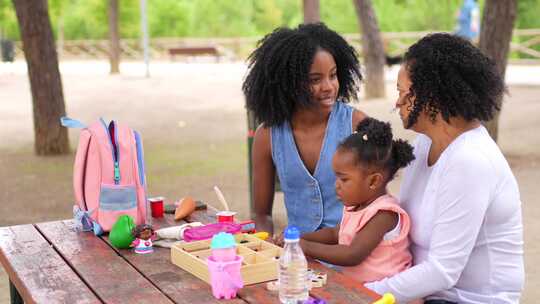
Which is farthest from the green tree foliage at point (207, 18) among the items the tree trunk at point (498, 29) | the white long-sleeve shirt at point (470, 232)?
the white long-sleeve shirt at point (470, 232)

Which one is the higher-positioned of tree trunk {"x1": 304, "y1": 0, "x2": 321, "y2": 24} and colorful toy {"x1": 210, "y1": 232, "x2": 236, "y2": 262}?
tree trunk {"x1": 304, "y1": 0, "x2": 321, "y2": 24}

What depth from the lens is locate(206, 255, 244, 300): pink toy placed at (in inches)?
85.0

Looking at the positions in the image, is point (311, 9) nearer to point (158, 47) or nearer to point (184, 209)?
point (184, 209)

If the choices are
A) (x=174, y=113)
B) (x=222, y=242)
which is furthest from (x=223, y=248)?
(x=174, y=113)

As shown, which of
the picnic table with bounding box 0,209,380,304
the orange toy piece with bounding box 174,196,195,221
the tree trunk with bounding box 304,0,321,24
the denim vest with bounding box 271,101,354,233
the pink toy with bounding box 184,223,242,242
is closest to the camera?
the picnic table with bounding box 0,209,380,304

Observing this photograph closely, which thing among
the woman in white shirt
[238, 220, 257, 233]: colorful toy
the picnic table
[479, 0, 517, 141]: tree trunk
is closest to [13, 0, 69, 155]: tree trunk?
[479, 0, 517, 141]: tree trunk

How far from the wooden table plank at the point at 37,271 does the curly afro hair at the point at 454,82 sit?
3.90 feet

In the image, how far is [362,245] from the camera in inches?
97.9

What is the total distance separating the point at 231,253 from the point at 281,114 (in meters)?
1.18

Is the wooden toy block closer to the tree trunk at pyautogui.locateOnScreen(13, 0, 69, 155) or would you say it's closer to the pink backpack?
the pink backpack

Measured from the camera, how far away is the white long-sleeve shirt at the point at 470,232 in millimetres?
2311

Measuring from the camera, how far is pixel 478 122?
8.14 ft

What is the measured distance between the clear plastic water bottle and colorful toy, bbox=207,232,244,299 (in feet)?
0.45

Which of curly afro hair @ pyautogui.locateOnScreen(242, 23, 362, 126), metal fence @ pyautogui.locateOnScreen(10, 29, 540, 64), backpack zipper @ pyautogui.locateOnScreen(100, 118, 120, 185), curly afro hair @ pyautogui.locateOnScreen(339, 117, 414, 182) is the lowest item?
metal fence @ pyautogui.locateOnScreen(10, 29, 540, 64)
